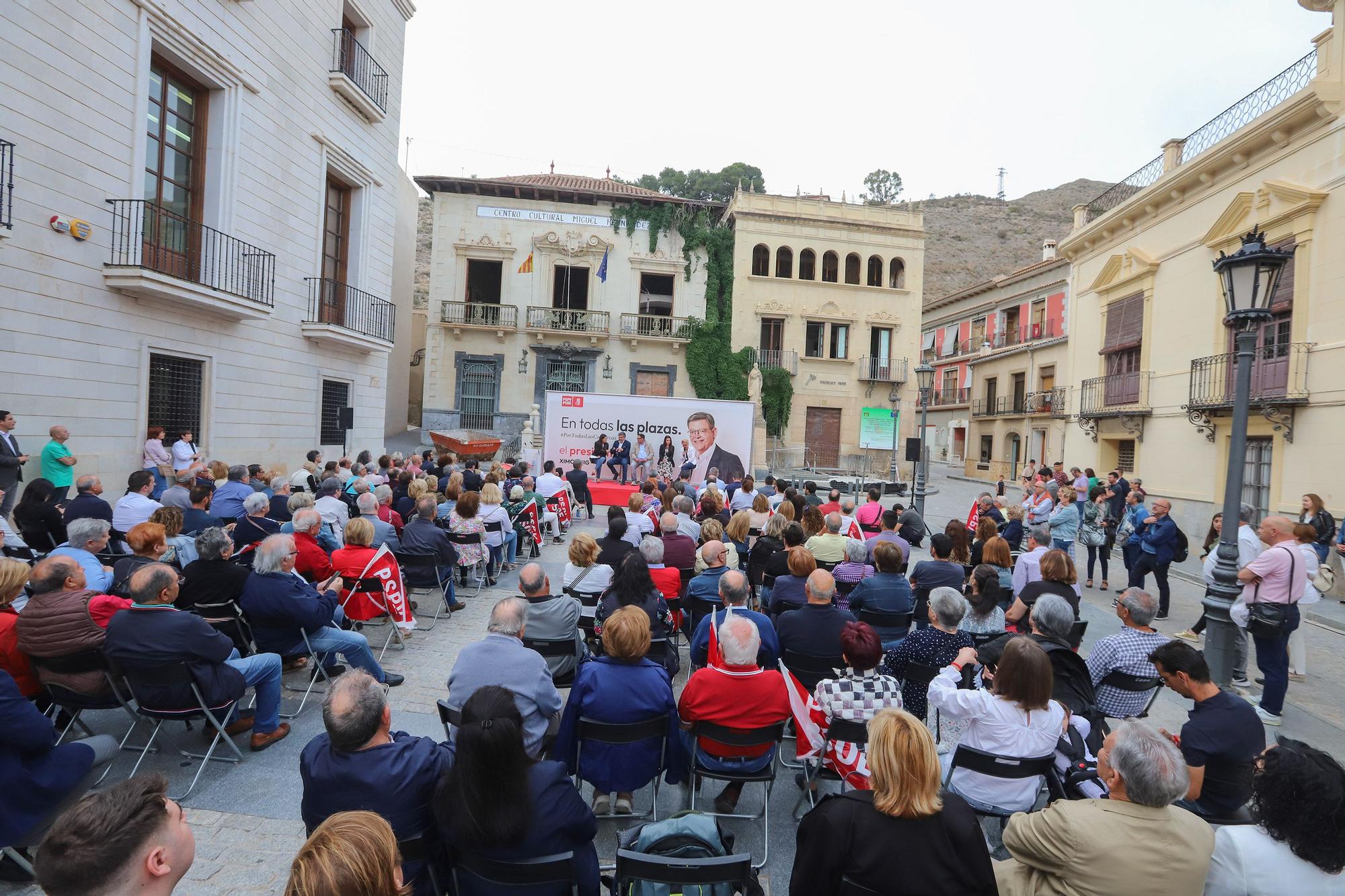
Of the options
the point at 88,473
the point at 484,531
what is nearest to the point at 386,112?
the point at 88,473

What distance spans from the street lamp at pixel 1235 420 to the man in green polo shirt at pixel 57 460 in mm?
12224

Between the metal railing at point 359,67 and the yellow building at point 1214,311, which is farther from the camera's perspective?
the metal railing at point 359,67

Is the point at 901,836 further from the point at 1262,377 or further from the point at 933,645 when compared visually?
the point at 1262,377

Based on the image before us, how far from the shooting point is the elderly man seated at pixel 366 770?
8.14 feet

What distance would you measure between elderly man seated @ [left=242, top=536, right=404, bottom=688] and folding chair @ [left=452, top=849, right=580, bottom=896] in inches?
114

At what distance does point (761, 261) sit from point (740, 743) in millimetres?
26929

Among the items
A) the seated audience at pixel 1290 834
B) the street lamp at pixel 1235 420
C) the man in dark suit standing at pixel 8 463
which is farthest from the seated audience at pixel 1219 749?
the man in dark suit standing at pixel 8 463

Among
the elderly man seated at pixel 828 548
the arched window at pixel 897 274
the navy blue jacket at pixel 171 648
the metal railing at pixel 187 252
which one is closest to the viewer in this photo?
the navy blue jacket at pixel 171 648

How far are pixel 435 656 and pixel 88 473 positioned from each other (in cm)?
753

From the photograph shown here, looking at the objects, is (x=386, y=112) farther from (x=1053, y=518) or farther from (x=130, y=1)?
(x=1053, y=518)

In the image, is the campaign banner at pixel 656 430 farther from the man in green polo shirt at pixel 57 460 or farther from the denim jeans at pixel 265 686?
the denim jeans at pixel 265 686

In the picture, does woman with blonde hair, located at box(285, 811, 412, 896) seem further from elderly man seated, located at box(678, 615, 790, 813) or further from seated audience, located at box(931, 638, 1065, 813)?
seated audience, located at box(931, 638, 1065, 813)

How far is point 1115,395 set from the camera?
18.0 m

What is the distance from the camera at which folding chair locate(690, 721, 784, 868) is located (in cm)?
352
